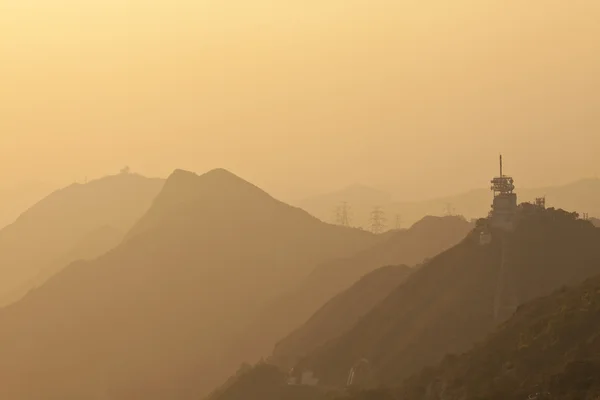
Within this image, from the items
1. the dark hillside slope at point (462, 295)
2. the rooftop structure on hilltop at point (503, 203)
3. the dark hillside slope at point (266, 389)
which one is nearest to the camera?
the dark hillside slope at point (462, 295)

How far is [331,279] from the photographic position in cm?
19188

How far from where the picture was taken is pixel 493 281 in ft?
371

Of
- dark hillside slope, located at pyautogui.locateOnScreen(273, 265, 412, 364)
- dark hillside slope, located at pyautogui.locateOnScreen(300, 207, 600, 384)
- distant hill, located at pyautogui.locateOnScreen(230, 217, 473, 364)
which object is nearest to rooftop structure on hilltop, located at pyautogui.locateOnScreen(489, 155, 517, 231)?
dark hillside slope, located at pyautogui.locateOnScreen(300, 207, 600, 384)

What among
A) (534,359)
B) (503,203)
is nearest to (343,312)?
(503,203)

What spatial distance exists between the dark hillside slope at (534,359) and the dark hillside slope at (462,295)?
59.1 ft

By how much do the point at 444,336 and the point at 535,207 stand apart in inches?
1230

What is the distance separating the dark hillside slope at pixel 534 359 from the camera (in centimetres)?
6034

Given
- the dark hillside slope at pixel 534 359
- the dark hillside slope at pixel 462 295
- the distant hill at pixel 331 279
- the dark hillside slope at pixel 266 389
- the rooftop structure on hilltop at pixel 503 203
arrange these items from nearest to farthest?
the dark hillside slope at pixel 534 359 → the dark hillside slope at pixel 462 295 → the dark hillside slope at pixel 266 389 → the rooftop structure on hilltop at pixel 503 203 → the distant hill at pixel 331 279

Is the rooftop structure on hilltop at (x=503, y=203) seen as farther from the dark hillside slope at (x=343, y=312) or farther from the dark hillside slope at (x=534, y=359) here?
the dark hillside slope at (x=534, y=359)

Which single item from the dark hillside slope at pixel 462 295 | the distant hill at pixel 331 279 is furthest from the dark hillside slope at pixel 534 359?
the distant hill at pixel 331 279

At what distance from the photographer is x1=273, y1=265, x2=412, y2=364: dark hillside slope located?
135875 millimetres

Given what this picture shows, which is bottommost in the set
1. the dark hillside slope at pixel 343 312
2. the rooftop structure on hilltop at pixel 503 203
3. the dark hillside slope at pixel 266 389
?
the dark hillside slope at pixel 266 389

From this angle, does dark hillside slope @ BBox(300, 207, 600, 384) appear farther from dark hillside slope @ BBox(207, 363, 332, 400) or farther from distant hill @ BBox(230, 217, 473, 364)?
distant hill @ BBox(230, 217, 473, 364)

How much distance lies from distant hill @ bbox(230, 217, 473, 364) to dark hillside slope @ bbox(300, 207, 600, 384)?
194ft
